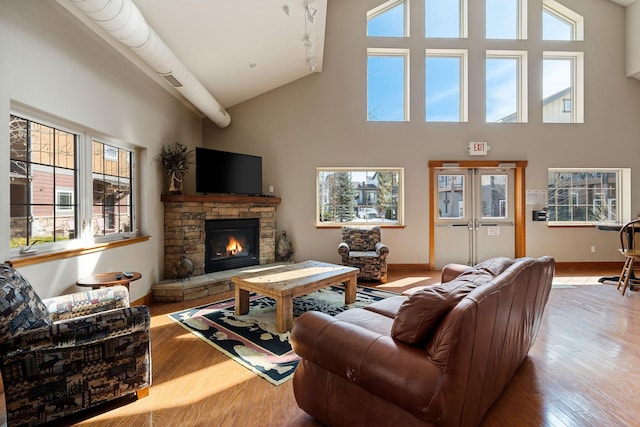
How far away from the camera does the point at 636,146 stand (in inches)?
221

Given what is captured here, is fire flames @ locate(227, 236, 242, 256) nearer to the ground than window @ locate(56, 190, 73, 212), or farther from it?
nearer to the ground

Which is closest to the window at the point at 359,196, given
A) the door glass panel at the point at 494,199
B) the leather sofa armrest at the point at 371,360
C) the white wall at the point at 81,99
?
the door glass panel at the point at 494,199

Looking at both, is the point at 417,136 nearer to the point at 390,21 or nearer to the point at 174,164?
the point at 390,21

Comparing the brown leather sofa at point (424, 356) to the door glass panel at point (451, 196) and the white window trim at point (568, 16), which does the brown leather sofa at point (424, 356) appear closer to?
the door glass panel at point (451, 196)

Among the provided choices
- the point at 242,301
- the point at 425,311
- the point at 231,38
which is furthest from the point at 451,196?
the point at 425,311

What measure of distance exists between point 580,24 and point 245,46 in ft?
20.8

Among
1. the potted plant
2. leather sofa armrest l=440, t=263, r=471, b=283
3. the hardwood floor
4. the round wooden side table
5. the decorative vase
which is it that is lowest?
the hardwood floor

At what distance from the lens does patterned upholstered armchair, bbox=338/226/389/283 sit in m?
4.67

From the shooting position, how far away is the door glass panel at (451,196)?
580cm

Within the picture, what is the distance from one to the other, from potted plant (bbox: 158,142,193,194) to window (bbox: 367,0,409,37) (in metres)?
4.07

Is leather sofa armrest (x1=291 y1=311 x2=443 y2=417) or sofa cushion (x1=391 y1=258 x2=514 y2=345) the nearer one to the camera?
leather sofa armrest (x1=291 y1=311 x2=443 y2=417)

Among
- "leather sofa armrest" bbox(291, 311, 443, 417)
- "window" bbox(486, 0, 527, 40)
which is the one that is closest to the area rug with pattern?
"leather sofa armrest" bbox(291, 311, 443, 417)

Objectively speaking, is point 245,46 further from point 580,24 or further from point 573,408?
point 580,24

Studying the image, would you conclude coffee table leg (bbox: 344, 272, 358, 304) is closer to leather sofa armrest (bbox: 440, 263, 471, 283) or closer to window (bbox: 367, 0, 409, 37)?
leather sofa armrest (bbox: 440, 263, 471, 283)
